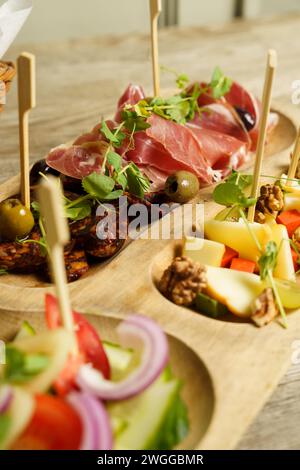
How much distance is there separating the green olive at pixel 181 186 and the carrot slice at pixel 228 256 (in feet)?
0.81

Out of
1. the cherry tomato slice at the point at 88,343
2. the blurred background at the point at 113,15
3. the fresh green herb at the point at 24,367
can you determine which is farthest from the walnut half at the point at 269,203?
the blurred background at the point at 113,15

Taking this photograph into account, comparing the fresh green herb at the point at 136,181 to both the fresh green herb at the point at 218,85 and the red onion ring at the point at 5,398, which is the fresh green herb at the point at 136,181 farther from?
the red onion ring at the point at 5,398

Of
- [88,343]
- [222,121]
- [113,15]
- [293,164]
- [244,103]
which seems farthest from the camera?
[113,15]

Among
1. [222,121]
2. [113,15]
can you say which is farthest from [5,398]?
[113,15]

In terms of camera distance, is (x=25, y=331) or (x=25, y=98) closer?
(x=25, y=331)

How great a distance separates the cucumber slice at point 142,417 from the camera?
1.21m

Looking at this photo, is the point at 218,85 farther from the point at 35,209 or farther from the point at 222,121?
the point at 35,209

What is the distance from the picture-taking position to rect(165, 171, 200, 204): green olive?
1.91 meters

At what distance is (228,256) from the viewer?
1.74m

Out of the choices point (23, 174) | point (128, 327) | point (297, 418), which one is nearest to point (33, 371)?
point (128, 327)

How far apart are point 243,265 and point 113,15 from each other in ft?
8.93

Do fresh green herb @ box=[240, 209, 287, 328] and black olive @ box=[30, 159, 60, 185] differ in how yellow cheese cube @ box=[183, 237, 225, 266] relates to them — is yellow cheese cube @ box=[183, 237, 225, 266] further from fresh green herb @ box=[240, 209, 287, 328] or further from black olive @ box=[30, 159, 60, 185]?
black olive @ box=[30, 159, 60, 185]
